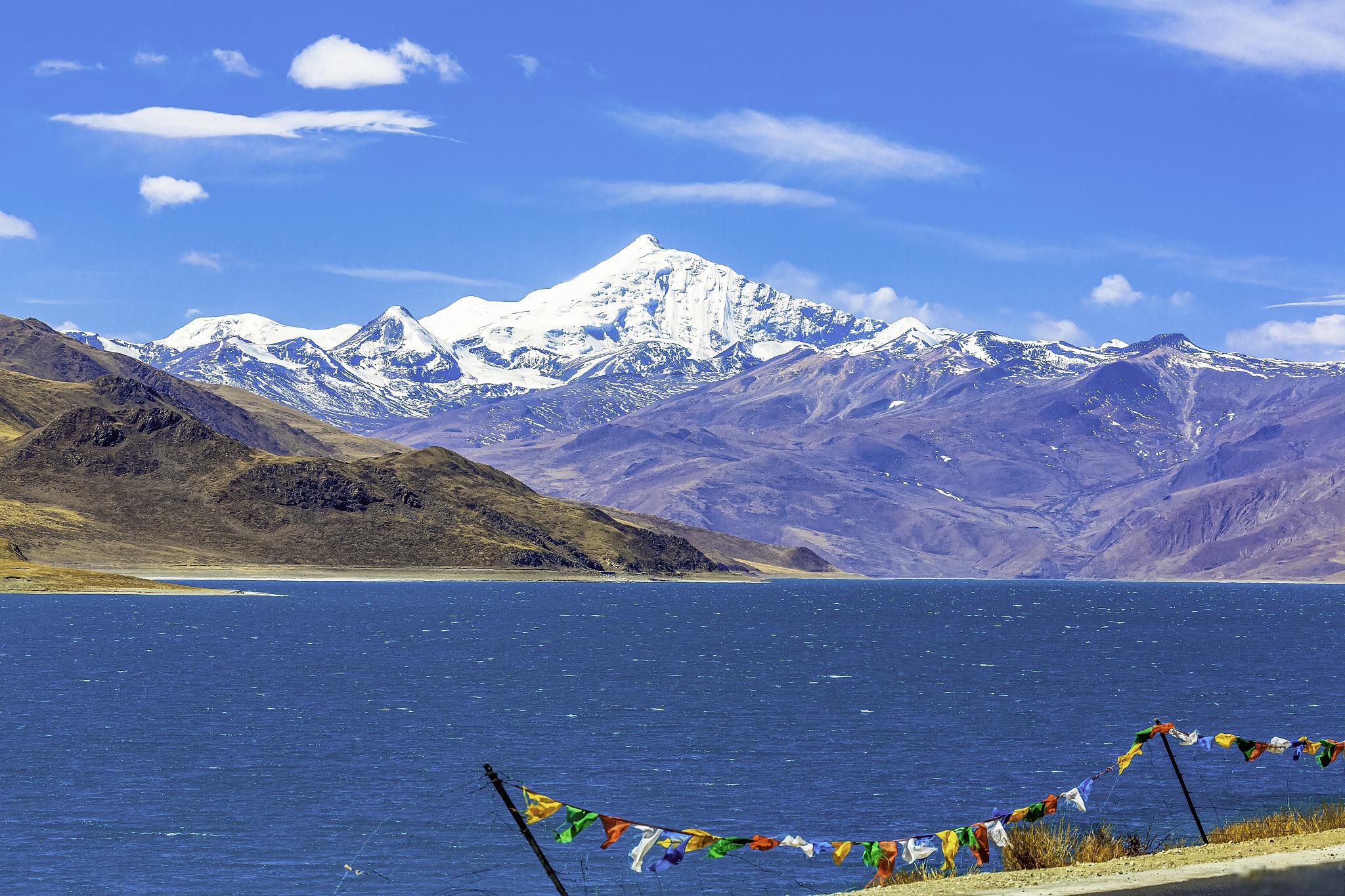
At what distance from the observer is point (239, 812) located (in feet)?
164

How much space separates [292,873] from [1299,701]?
70858 mm

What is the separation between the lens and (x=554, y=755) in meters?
64.9

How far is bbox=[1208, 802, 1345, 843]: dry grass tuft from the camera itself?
3778cm

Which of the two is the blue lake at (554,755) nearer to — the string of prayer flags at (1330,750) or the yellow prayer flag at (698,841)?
the string of prayer flags at (1330,750)

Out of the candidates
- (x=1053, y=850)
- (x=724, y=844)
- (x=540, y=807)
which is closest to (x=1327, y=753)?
(x=1053, y=850)

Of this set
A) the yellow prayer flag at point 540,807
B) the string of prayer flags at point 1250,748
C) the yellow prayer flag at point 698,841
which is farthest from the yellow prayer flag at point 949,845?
the string of prayer flags at point 1250,748

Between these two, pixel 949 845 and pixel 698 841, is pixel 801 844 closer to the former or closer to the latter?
pixel 698 841

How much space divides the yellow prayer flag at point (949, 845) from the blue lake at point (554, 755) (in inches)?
293

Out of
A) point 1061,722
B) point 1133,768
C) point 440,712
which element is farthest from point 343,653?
point 1133,768

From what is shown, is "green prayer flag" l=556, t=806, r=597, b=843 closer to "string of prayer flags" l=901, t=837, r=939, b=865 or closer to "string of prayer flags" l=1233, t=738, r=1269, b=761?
"string of prayer flags" l=901, t=837, r=939, b=865

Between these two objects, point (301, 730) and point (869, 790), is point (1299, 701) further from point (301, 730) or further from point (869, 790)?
point (301, 730)

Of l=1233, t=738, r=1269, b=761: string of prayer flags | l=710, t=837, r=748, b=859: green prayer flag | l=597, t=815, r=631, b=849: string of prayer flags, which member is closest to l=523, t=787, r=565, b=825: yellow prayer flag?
l=597, t=815, r=631, b=849: string of prayer flags

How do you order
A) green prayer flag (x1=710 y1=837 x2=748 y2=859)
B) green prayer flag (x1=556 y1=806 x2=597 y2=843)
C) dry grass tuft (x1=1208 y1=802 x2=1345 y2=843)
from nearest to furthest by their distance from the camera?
green prayer flag (x1=556 y1=806 x2=597 y2=843) → green prayer flag (x1=710 y1=837 x2=748 y2=859) → dry grass tuft (x1=1208 y1=802 x2=1345 y2=843)

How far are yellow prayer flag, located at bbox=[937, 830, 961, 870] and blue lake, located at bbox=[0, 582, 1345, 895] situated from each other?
7440 mm
